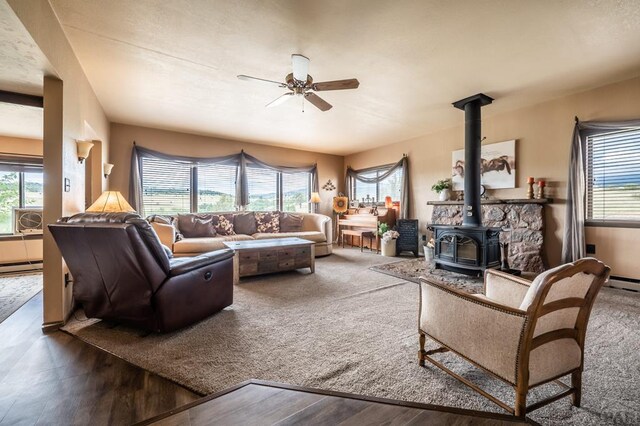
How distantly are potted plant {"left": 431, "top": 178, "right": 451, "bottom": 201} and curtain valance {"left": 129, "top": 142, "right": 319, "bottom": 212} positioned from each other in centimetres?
320

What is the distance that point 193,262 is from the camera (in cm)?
239

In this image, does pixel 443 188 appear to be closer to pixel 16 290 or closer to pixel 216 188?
pixel 216 188

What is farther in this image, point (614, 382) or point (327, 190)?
point (327, 190)

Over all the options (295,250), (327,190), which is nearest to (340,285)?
(295,250)

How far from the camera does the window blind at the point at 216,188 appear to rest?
602cm

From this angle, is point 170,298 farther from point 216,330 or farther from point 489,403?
point 489,403

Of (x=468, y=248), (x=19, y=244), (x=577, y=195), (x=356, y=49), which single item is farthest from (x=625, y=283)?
(x=19, y=244)

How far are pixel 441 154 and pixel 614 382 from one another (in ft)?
15.0

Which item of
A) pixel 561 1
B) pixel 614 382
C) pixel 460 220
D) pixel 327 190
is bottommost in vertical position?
pixel 614 382

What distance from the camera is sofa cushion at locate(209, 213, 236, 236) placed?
537 cm

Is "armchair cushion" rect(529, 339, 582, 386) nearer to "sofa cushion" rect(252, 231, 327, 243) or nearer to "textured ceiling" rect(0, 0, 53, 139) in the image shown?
"textured ceiling" rect(0, 0, 53, 139)

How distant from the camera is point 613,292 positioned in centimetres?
331

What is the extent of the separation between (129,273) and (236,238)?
9.83ft

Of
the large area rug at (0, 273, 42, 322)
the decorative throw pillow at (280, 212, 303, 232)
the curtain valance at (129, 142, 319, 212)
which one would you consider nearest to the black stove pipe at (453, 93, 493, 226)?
the decorative throw pillow at (280, 212, 303, 232)
